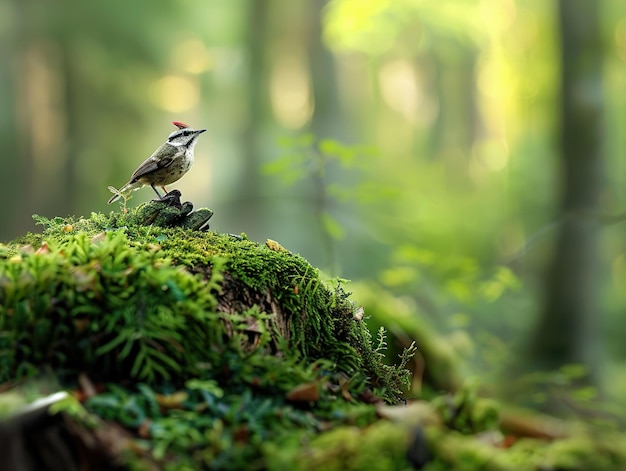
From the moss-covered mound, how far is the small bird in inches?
22.4

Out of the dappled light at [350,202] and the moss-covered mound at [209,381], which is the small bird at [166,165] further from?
the moss-covered mound at [209,381]

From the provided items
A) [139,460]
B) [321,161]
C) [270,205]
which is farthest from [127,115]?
[139,460]

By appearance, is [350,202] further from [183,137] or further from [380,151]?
[183,137]

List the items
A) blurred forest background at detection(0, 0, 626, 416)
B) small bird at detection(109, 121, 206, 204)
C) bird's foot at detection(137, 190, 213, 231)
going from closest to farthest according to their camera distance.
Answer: bird's foot at detection(137, 190, 213, 231) < small bird at detection(109, 121, 206, 204) < blurred forest background at detection(0, 0, 626, 416)

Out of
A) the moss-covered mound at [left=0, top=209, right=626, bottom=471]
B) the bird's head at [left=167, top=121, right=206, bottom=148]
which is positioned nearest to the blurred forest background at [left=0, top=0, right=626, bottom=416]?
the bird's head at [left=167, top=121, right=206, bottom=148]

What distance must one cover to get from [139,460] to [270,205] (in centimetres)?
916

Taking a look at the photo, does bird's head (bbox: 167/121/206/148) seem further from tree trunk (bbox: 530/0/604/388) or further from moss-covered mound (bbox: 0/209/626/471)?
tree trunk (bbox: 530/0/604/388)

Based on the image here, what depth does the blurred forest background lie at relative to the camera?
6.12m

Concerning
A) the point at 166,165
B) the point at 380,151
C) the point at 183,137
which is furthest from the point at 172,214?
the point at 380,151

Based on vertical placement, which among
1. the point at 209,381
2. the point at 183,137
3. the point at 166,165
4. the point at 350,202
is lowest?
the point at 209,381

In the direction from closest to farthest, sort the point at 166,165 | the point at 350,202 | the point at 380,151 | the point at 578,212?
1. the point at 166,165
2. the point at 380,151
3. the point at 578,212
4. the point at 350,202

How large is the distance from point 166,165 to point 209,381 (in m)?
1.22

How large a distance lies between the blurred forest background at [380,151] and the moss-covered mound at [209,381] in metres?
1.57

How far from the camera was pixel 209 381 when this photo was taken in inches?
56.4
